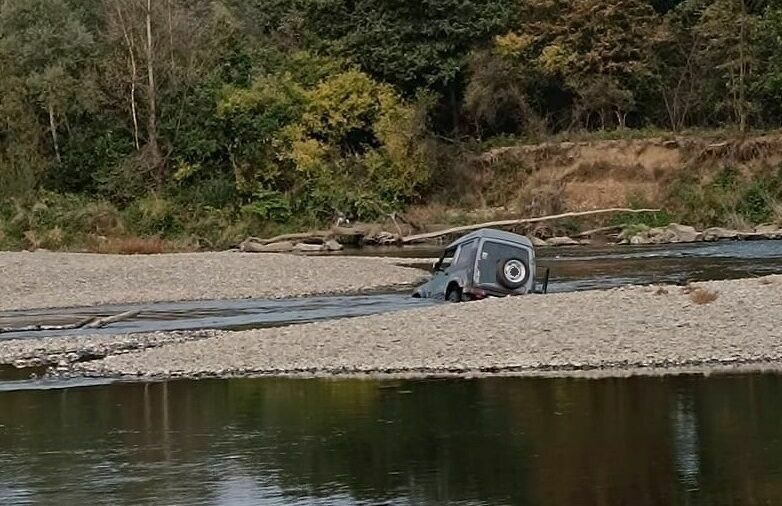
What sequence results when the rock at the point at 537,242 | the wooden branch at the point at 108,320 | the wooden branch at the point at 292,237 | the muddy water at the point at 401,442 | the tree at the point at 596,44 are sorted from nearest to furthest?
the muddy water at the point at 401,442 < the wooden branch at the point at 108,320 < the rock at the point at 537,242 < the wooden branch at the point at 292,237 < the tree at the point at 596,44

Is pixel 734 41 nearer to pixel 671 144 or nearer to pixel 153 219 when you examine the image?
pixel 671 144

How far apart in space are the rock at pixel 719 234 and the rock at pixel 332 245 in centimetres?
1645

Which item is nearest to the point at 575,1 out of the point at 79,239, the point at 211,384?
the point at 79,239

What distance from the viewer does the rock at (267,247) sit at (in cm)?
5909

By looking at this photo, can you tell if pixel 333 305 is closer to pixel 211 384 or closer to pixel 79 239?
pixel 211 384

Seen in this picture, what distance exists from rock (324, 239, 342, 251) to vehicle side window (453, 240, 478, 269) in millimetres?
Answer: 26356

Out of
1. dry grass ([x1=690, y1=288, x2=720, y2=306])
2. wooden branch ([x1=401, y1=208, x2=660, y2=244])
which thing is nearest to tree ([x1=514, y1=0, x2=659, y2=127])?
wooden branch ([x1=401, y1=208, x2=660, y2=244])

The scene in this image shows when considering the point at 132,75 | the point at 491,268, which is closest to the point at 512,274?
the point at 491,268

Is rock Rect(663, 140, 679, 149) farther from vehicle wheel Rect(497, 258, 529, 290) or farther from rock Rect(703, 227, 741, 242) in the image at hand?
vehicle wheel Rect(497, 258, 529, 290)

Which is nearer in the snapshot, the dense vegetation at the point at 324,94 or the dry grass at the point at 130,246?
the dry grass at the point at 130,246

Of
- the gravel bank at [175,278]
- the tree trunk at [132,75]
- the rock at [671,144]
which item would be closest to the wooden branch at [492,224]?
the rock at [671,144]

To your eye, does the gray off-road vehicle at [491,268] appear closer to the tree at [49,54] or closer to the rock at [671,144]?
the rock at [671,144]

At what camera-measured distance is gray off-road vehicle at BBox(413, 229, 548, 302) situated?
32.1m

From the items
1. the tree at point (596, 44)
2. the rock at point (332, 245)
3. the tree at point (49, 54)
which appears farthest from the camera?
the tree at point (49, 54)
